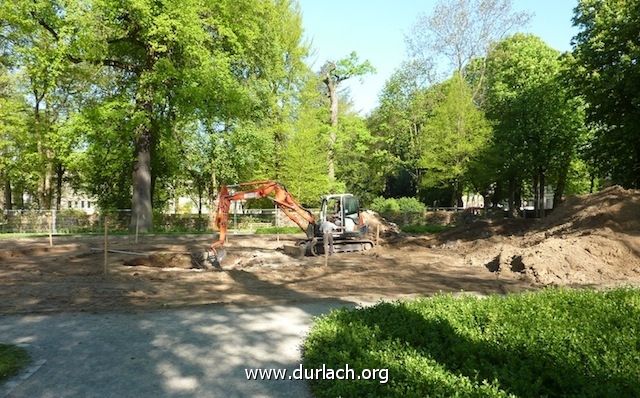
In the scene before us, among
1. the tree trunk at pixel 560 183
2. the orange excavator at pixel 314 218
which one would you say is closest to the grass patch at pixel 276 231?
the orange excavator at pixel 314 218

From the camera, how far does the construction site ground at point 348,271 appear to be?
432 inches

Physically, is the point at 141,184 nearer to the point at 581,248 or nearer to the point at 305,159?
the point at 305,159

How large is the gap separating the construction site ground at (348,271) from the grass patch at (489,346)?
12.1ft

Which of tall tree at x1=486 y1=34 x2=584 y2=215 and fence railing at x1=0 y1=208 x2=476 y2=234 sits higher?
tall tree at x1=486 y1=34 x2=584 y2=215

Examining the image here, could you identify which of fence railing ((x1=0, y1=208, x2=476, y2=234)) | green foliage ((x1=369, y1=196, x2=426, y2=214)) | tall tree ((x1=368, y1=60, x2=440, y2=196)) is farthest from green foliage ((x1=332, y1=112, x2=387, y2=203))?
fence railing ((x1=0, y1=208, x2=476, y2=234))

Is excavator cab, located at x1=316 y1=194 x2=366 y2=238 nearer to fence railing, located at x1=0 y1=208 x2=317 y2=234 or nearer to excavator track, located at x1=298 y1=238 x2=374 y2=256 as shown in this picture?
excavator track, located at x1=298 y1=238 x2=374 y2=256

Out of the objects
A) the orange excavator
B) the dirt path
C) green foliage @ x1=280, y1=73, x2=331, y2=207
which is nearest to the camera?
the dirt path

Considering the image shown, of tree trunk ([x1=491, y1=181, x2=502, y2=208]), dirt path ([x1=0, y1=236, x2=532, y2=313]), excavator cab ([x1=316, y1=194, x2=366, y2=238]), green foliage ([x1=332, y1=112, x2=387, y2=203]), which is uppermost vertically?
green foliage ([x1=332, y1=112, x2=387, y2=203])

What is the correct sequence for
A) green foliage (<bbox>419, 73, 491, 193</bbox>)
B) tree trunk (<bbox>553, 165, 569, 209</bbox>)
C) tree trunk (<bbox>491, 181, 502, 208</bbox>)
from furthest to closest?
tree trunk (<bbox>491, 181, 502, 208</bbox>) < tree trunk (<bbox>553, 165, 569, 209</bbox>) < green foliage (<bbox>419, 73, 491, 193</bbox>)

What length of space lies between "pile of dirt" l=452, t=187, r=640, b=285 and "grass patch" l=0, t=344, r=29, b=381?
36.4 ft

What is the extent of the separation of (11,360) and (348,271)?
32.8 ft

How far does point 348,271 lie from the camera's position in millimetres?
15125

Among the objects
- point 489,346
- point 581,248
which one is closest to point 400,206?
point 581,248

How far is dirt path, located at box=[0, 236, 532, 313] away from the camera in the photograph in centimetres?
1062
